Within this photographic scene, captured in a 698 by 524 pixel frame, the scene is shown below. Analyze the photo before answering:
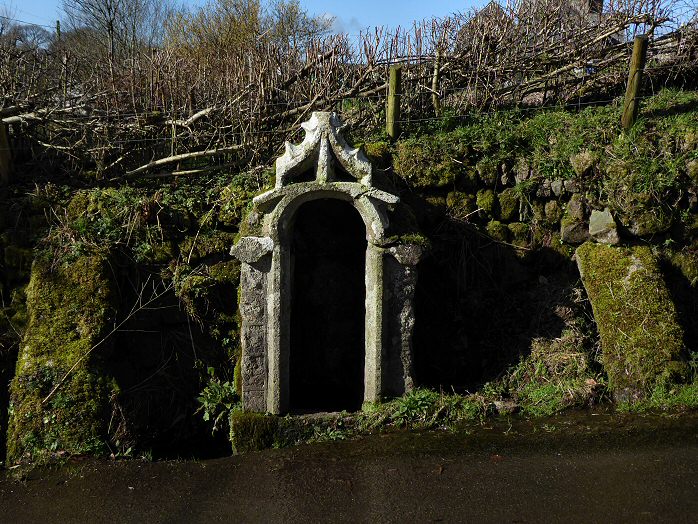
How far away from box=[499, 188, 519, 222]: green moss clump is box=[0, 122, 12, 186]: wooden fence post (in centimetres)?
561

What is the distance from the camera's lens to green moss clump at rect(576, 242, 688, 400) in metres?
6.43

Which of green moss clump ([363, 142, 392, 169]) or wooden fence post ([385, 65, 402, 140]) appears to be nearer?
green moss clump ([363, 142, 392, 169])

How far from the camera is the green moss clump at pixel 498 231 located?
7789mm

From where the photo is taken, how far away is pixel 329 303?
7094 millimetres

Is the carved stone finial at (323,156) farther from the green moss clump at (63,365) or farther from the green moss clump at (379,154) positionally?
the green moss clump at (63,365)

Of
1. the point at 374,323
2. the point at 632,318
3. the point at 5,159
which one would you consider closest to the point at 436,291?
the point at 374,323

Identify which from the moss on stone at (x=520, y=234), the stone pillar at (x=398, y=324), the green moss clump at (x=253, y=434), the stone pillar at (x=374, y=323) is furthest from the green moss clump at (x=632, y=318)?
the green moss clump at (x=253, y=434)

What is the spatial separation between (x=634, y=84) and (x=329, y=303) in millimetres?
4620

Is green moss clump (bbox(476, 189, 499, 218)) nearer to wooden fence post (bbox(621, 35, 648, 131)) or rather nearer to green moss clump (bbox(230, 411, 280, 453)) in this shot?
wooden fence post (bbox(621, 35, 648, 131))

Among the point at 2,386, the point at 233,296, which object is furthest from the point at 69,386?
the point at 233,296

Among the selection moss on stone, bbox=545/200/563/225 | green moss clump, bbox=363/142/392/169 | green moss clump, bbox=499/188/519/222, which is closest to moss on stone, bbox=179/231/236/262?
green moss clump, bbox=363/142/392/169

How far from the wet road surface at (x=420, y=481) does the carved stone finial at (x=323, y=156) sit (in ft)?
7.44

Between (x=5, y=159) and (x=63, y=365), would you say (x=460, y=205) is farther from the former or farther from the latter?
(x=5, y=159)

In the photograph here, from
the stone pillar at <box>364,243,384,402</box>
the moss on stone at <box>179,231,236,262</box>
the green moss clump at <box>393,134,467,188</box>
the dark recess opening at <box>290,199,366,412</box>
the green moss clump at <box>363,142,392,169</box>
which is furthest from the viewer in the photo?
the green moss clump at <box>363,142,392,169</box>
